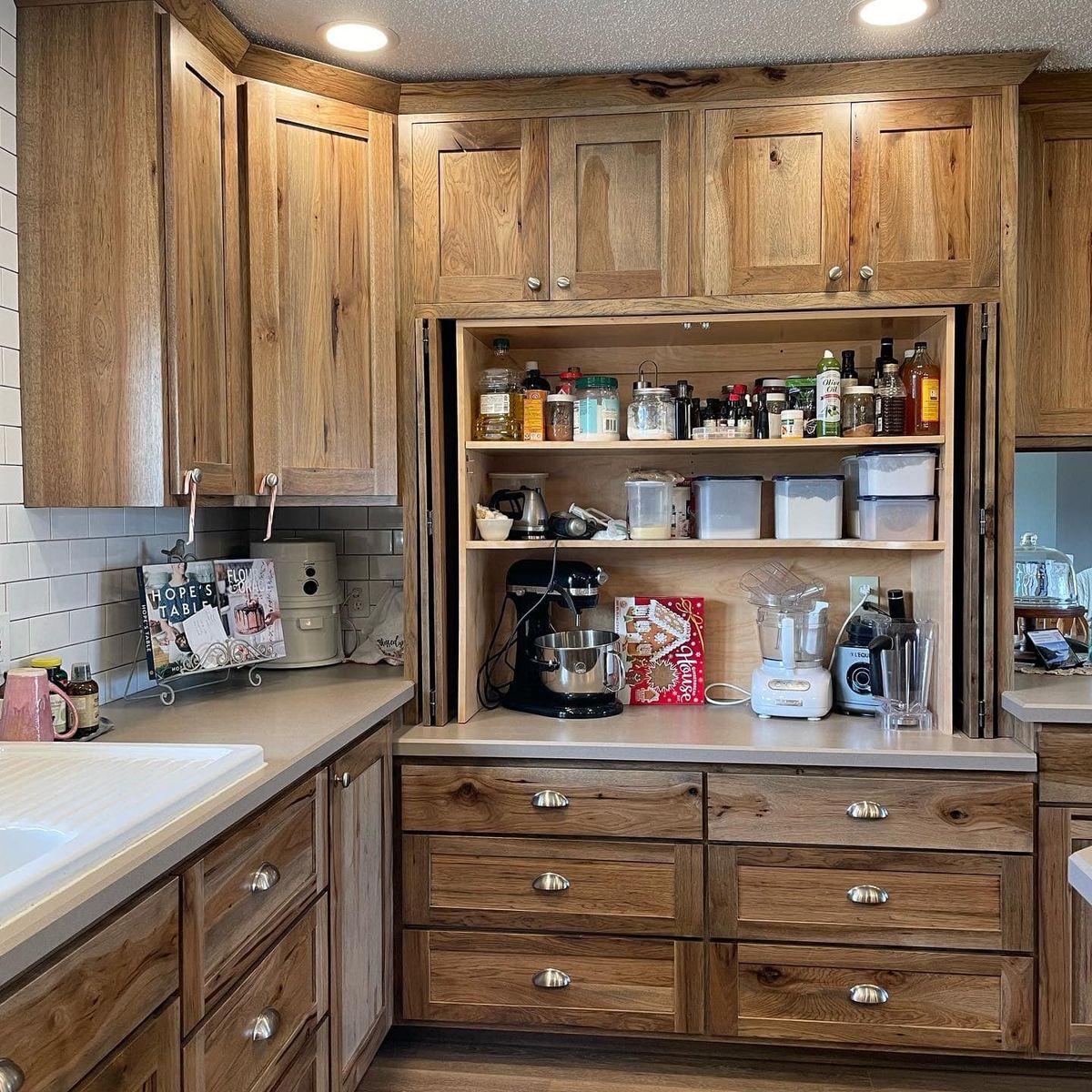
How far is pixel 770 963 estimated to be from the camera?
7.58 feet

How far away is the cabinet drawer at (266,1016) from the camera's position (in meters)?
1.47

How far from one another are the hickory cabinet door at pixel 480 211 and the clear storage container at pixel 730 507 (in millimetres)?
664

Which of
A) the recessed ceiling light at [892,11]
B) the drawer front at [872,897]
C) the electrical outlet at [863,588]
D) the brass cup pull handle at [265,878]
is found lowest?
the drawer front at [872,897]

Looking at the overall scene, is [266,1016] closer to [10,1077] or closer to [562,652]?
[10,1077]

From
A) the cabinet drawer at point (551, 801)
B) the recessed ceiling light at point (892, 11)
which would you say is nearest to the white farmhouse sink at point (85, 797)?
the cabinet drawer at point (551, 801)

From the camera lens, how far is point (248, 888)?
5.29 ft

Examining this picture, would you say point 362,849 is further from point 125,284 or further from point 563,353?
point 563,353

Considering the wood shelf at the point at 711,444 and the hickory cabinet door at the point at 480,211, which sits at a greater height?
the hickory cabinet door at the point at 480,211

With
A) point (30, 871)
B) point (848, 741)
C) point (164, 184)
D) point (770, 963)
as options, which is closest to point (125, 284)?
point (164, 184)

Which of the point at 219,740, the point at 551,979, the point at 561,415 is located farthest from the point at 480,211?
the point at 551,979

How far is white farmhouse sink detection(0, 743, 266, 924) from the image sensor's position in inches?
45.9

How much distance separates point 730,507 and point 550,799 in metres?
0.88

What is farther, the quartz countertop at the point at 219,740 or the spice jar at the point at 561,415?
the spice jar at the point at 561,415

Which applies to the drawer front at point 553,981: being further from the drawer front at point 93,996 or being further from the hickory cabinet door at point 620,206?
the hickory cabinet door at point 620,206
